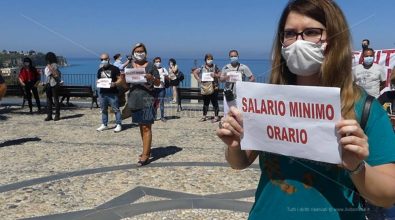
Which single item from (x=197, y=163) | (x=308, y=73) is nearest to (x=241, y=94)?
(x=308, y=73)

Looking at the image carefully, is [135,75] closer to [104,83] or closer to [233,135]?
[104,83]

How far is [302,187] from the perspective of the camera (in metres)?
1.52

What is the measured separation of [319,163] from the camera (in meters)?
1.51

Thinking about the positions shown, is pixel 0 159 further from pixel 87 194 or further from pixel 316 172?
pixel 316 172

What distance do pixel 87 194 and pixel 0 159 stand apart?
3.17 metres

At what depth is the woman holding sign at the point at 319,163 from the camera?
1410 millimetres

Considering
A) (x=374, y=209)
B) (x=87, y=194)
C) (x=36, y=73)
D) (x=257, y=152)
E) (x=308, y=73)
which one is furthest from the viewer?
(x=36, y=73)

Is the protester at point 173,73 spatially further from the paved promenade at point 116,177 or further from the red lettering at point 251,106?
the red lettering at point 251,106

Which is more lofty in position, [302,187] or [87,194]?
[302,187]

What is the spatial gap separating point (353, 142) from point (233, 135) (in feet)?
1.65

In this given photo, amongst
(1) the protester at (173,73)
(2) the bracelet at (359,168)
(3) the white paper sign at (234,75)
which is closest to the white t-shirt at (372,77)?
(3) the white paper sign at (234,75)

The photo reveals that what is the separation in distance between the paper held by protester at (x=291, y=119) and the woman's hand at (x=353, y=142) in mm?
57

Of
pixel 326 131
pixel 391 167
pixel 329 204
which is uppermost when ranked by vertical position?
pixel 326 131

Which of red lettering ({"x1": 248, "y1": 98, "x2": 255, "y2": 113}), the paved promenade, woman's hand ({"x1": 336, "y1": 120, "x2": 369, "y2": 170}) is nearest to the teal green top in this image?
woman's hand ({"x1": 336, "y1": 120, "x2": 369, "y2": 170})
